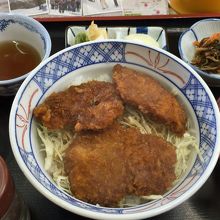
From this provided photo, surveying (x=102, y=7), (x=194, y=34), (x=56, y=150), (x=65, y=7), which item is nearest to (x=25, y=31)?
(x=65, y=7)

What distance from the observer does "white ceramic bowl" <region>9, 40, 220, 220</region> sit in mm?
1036

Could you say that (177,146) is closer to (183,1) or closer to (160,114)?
(160,114)

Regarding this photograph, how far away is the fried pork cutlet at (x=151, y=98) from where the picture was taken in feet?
4.14

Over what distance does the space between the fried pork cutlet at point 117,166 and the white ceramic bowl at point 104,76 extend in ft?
0.14

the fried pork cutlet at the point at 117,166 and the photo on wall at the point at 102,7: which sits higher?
the photo on wall at the point at 102,7

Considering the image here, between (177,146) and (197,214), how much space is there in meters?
0.26

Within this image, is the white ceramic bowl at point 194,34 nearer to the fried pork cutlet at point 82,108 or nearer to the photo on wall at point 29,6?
the fried pork cutlet at point 82,108

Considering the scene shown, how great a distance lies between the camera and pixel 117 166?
1.12m

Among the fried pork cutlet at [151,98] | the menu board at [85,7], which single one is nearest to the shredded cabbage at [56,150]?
the fried pork cutlet at [151,98]

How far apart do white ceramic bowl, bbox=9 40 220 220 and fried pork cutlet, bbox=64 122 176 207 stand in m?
0.04

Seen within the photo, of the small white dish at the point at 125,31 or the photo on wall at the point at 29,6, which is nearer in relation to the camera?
the small white dish at the point at 125,31

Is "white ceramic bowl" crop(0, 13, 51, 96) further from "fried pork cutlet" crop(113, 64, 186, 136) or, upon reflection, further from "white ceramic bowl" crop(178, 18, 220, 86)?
"white ceramic bowl" crop(178, 18, 220, 86)

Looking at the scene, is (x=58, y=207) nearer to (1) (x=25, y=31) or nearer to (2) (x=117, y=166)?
(2) (x=117, y=166)

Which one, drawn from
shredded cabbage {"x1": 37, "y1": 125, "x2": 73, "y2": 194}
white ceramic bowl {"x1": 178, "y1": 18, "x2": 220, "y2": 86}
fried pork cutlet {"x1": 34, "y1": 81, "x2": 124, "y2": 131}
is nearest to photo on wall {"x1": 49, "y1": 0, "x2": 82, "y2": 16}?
white ceramic bowl {"x1": 178, "y1": 18, "x2": 220, "y2": 86}
